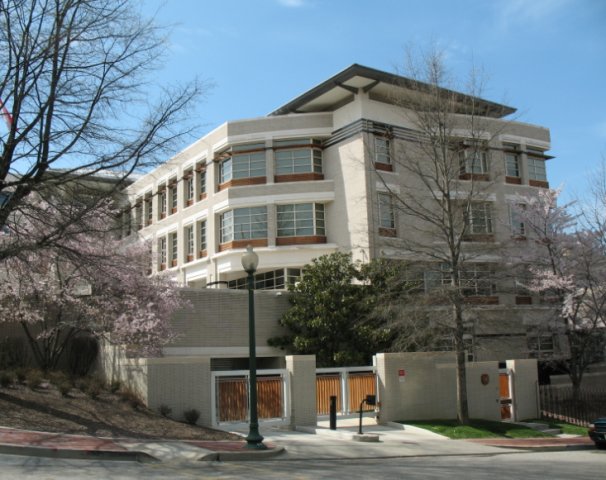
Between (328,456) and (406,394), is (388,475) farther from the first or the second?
(406,394)

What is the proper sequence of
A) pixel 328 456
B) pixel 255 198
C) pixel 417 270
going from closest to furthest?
pixel 328 456 < pixel 417 270 < pixel 255 198

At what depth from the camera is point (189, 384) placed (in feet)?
57.1

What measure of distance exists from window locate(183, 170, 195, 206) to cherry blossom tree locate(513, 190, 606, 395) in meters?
17.6

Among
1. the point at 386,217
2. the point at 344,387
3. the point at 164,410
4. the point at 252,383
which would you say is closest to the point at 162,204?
the point at 386,217

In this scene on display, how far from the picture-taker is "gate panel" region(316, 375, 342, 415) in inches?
786

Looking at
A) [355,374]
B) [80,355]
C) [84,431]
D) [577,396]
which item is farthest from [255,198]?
[84,431]

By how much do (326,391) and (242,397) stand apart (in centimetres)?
307

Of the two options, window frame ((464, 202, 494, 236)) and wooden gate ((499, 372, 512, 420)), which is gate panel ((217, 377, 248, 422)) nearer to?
window frame ((464, 202, 494, 236))

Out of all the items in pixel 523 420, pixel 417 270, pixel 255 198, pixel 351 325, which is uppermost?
pixel 255 198

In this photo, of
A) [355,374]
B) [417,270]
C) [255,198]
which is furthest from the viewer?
[255,198]

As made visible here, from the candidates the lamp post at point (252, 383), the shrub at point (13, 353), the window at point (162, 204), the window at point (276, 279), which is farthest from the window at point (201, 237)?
the lamp post at point (252, 383)

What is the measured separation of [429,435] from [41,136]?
13.0 meters

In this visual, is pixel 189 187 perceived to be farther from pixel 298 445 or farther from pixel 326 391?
pixel 298 445

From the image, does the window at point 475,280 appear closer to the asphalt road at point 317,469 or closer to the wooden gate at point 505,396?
the wooden gate at point 505,396
